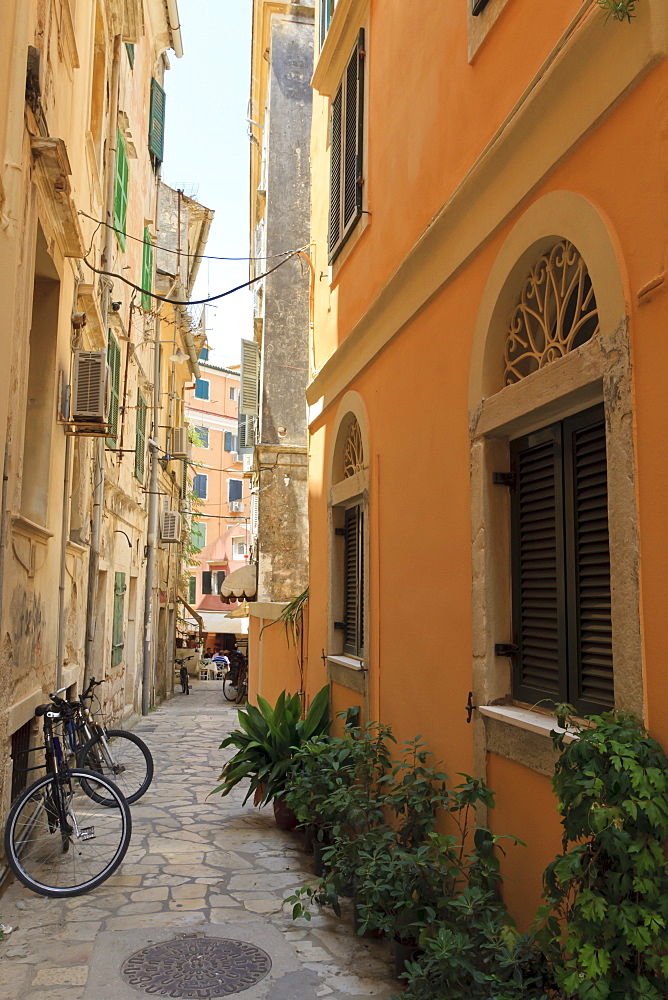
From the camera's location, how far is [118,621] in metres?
13.8

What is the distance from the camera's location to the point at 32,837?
5.52m

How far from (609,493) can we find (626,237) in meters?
0.87

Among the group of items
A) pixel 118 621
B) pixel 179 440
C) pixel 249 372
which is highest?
pixel 249 372

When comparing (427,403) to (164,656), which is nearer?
(427,403)

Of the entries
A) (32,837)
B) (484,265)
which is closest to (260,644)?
(32,837)

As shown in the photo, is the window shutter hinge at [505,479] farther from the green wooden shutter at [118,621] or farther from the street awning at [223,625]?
the street awning at [223,625]

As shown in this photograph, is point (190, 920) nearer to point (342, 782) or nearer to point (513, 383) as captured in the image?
point (342, 782)

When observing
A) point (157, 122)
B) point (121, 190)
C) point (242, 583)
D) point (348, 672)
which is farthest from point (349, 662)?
point (157, 122)

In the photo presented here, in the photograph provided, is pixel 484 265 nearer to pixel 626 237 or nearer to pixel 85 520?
pixel 626 237

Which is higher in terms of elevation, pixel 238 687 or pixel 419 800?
pixel 419 800

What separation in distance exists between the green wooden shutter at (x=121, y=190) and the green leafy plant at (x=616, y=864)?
10434 millimetres

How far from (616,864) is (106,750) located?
567 cm

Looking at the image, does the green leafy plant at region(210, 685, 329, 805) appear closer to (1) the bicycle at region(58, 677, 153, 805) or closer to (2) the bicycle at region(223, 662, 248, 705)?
(1) the bicycle at region(58, 677, 153, 805)

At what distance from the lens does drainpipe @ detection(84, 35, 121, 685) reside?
10.3m
